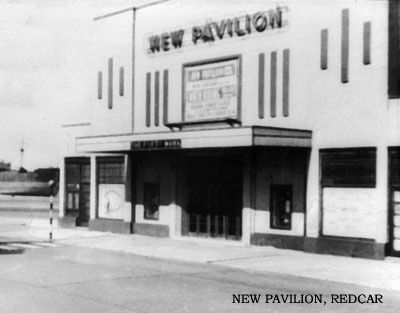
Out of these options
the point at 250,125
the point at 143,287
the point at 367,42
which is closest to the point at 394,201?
the point at 367,42

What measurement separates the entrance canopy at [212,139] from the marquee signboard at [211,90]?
5.50 feet

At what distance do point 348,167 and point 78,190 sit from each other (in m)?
12.9

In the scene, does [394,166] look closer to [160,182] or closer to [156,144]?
[156,144]

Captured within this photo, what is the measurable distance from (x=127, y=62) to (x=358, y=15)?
9879mm

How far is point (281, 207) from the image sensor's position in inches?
741

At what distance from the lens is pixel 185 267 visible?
14477mm

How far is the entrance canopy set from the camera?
56.5ft

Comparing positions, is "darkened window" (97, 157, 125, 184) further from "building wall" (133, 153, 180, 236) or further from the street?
the street

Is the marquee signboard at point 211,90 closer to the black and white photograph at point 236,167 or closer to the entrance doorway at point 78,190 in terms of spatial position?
the black and white photograph at point 236,167

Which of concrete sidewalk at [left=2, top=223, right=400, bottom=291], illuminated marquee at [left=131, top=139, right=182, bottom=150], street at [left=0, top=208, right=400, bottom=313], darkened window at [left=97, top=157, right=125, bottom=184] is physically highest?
illuminated marquee at [left=131, top=139, right=182, bottom=150]

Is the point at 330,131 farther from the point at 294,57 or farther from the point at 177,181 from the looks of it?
the point at 177,181

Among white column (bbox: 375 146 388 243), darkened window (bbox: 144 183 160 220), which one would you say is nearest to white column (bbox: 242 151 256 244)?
darkened window (bbox: 144 183 160 220)

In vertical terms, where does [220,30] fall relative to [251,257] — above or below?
above

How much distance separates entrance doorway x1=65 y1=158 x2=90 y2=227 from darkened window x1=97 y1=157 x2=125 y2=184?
103cm
